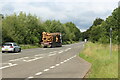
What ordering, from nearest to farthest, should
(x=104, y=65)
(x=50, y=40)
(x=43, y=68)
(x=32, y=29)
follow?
(x=43, y=68), (x=104, y=65), (x=50, y=40), (x=32, y=29)

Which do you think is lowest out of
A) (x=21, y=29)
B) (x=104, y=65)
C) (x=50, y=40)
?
(x=104, y=65)

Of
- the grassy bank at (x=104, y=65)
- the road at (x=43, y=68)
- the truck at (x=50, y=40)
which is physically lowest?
the road at (x=43, y=68)

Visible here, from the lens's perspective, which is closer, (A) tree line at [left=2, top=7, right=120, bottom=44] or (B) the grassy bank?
(B) the grassy bank

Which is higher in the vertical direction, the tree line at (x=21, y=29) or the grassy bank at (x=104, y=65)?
the tree line at (x=21, y=29)

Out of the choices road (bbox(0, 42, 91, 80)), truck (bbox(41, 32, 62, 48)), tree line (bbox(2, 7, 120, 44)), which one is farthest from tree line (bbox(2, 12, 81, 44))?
road (bbox(0, 42, 91, 80))

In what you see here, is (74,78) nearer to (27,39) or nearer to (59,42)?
(27,39)

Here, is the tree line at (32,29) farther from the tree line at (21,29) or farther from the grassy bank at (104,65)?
the grassy bank at (104,65)

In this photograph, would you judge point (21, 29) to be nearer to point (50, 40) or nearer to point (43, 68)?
point (50, 40)

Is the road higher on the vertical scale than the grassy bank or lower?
lower

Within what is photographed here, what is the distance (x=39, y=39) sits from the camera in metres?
65.7

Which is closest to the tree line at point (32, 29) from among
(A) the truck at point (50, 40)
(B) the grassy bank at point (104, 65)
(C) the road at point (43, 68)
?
(B) the grassy bank at point (104, 65)

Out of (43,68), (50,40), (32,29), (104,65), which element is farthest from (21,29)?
(104,65)

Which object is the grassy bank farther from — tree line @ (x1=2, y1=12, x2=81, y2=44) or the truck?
the truck

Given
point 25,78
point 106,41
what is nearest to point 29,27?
point 106,41
